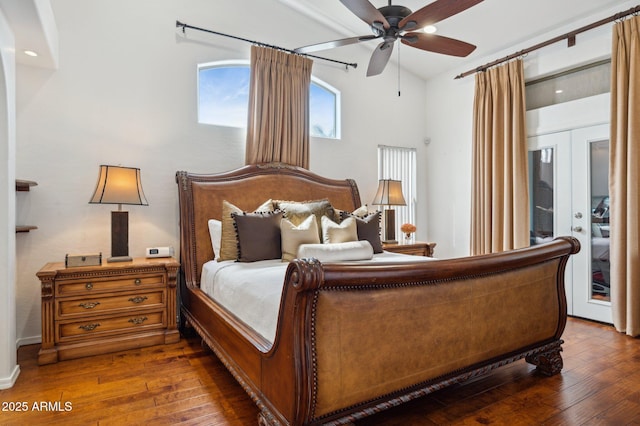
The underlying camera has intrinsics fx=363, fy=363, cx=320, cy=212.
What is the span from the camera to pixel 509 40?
164 inches

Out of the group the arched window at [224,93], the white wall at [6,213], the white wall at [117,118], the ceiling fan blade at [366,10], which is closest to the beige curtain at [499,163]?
the arched window at [224,93]

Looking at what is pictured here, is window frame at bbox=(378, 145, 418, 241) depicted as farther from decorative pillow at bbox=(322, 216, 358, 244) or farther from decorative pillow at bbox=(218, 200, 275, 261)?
decorative pillow at bbox=(218, 200, 275, 261)

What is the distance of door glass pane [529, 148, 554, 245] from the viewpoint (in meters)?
3.98

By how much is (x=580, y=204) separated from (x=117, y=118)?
461 centimetres

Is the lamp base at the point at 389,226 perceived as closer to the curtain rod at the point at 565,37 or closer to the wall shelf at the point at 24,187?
the curtain rod at the point at 565,37

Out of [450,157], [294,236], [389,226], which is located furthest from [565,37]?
[294,236]

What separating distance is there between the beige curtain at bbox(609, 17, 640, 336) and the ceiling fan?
155 centimetres

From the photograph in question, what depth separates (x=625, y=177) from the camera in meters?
3.24

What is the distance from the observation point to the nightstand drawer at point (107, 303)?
2670 mm

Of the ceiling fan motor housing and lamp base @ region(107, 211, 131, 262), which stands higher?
the ceiling fan motor housing

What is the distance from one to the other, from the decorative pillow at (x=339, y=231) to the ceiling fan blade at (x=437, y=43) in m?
1.54

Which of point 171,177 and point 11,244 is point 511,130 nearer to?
point 171,177

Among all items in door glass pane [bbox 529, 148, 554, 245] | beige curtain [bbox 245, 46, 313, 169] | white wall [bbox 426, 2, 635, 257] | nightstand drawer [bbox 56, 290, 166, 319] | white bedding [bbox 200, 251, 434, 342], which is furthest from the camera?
white wall [bbox 426, 2, 635, 257]

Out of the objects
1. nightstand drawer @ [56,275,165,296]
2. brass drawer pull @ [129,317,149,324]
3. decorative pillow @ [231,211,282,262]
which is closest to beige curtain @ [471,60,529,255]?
decorative pillow @ [231,211,282,262]
